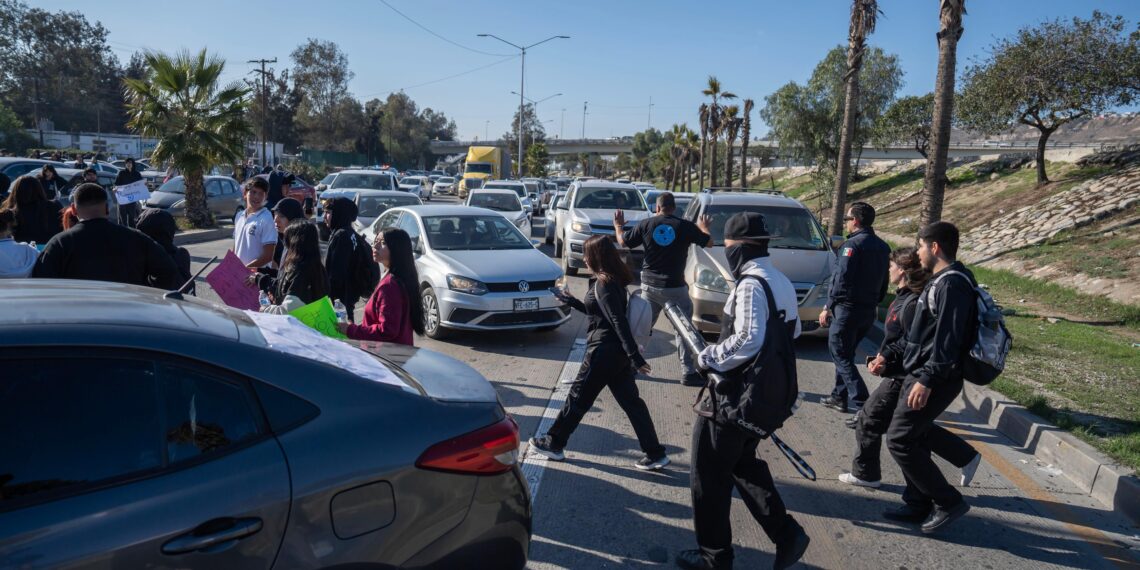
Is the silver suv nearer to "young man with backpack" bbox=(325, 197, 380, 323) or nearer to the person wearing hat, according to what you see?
"young man with backpack" bbox=(325, 197, 380, 323)

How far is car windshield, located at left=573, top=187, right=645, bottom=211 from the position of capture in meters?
16.2

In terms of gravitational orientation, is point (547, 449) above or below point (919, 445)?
below

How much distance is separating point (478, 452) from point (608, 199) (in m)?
14.1

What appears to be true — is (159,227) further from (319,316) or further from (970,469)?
(970,469)

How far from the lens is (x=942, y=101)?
11594 mm

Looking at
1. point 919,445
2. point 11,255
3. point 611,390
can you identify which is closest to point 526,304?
point 611,390

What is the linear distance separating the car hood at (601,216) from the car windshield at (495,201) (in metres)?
3.01

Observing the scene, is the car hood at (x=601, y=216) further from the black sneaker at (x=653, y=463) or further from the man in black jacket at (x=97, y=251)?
the man in black jacket at (x=97, y=251)

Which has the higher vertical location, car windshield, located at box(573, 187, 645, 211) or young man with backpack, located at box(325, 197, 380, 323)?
car windshield, located at box(573, 187, 645, 211)

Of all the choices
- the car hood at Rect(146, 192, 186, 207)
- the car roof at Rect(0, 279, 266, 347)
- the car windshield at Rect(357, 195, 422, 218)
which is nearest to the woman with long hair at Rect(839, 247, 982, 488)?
the car roof at Rect(0, 279, 266, 347)

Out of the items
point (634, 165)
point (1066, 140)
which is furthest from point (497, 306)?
point (634, 165)

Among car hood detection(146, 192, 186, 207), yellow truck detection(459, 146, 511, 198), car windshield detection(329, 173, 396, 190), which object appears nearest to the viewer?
car hood detection(146, 192, 186, 207)

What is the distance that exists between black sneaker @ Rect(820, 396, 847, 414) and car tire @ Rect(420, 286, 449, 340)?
4.21m

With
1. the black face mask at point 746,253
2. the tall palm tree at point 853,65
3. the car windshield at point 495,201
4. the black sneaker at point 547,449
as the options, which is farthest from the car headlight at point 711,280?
the tall palm tree at point 853,65
